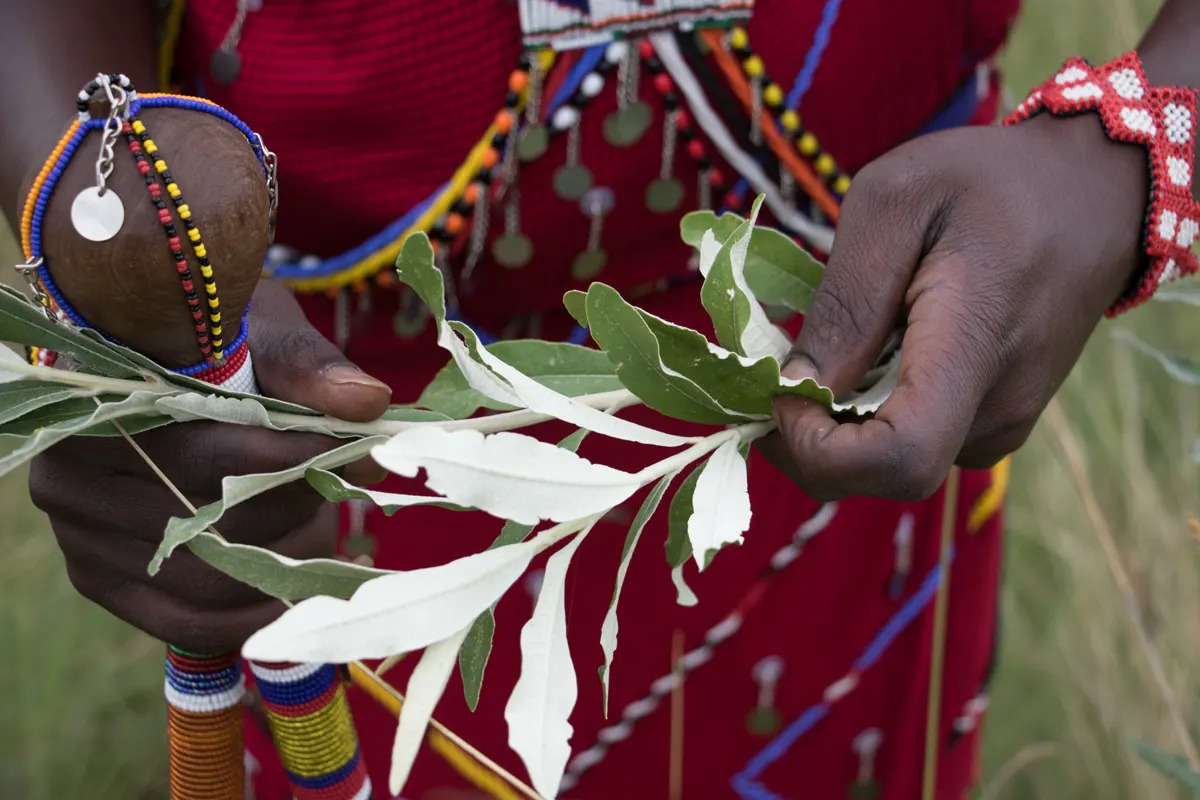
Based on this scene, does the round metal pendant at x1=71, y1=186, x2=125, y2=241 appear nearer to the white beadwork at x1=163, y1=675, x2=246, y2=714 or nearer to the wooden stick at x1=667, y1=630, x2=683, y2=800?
the white beadwork at x1=163, y1=675, x2=246, y2=714

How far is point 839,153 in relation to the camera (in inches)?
42.7

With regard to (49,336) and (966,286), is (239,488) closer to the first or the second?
(49,336)

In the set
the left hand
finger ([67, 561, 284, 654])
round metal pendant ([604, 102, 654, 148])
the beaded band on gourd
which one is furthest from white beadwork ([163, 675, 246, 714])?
round metal pendant ([604, 102, 654, 148])

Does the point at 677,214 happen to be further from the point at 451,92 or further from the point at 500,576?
the point at 500,576

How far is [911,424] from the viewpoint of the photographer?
71 centimetres

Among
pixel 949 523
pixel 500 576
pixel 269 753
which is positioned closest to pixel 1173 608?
pixel 949 523

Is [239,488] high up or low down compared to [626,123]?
down

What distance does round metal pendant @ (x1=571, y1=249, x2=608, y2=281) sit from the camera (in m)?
1.05

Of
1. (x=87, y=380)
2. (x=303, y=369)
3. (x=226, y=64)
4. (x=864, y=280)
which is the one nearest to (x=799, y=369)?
(x=864, y=280)

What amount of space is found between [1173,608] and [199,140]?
1.75m

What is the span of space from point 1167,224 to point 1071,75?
122 millimetres

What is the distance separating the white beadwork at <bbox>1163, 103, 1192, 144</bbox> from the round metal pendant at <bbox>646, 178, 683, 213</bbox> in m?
0.35

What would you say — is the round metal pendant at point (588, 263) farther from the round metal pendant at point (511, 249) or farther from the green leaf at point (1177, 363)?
the green leaf at point (1177, 363)

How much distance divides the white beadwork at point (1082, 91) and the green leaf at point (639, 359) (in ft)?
1.14
